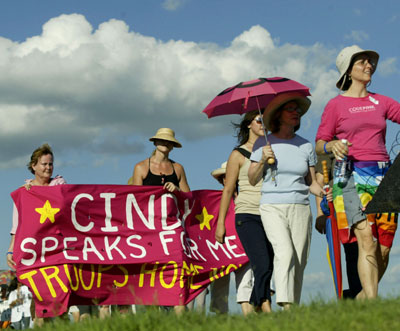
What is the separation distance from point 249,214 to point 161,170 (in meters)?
2.58

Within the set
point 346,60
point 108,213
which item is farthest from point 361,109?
point 108,213

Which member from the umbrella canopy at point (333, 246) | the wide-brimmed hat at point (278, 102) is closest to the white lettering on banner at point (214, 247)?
the umbrella canopy at point (333, 246)

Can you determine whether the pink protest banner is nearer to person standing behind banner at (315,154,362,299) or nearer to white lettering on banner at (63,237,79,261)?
white lettering on banner at (63,237,79,261)

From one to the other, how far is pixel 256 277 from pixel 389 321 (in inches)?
113

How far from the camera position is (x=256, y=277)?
810 cm

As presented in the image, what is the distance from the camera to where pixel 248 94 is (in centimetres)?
903

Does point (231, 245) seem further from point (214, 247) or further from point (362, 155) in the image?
point (362, 155)

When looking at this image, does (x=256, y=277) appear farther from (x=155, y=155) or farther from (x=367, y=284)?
(x=155, y=155)

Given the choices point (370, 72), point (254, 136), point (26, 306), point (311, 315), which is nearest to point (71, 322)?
point (311, 315)

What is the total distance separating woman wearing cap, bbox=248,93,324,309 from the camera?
771 centimetres

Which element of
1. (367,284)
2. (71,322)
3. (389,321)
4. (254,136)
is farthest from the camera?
(254,136)

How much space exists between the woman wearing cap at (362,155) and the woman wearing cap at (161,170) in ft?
10.4

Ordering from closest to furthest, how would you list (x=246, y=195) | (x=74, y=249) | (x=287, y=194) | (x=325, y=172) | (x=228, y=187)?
(x=287, y=194) < (x=325, y=172) < (x=246, y=195) < (x=228, y=187) < (x=74, y=249)

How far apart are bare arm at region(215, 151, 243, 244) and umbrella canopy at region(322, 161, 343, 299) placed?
1067mm
